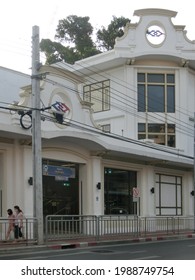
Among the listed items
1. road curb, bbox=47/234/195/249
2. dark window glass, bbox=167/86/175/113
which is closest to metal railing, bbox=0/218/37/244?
road curb, bbox=47/234/195/249

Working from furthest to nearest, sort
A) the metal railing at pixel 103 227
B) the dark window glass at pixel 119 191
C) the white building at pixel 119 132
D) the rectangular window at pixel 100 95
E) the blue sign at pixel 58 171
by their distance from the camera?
the rectangular window at pixel 100 95, the dark window glass at pixel 119 191, the blue sign at pixel 58 171, the white building at pixel 119 132, the metal railing at pixel 103 227

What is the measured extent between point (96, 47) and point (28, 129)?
37.1 m

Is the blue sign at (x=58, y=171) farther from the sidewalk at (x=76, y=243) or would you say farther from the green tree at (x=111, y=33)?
the green tree at (x=111, y=33)

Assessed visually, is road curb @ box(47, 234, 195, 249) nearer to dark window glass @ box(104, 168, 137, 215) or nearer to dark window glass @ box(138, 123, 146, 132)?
dark window glass @ box(104, 168, 137, 215)

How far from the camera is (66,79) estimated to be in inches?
1032

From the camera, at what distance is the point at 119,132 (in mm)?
37781

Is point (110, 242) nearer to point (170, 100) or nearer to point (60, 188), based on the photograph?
point (60, 188)

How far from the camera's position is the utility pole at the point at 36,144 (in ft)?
67.0

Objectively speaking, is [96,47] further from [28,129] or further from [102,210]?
[28,129]

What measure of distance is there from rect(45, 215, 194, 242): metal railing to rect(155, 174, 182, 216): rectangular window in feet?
11.1

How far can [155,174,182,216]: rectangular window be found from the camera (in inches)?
1331

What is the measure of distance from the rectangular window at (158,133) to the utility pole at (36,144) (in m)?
17.2

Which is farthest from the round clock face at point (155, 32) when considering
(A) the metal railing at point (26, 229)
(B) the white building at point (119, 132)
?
(A) the metal railing at point (26, 229)

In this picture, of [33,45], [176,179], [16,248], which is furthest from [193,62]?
[16,248]
